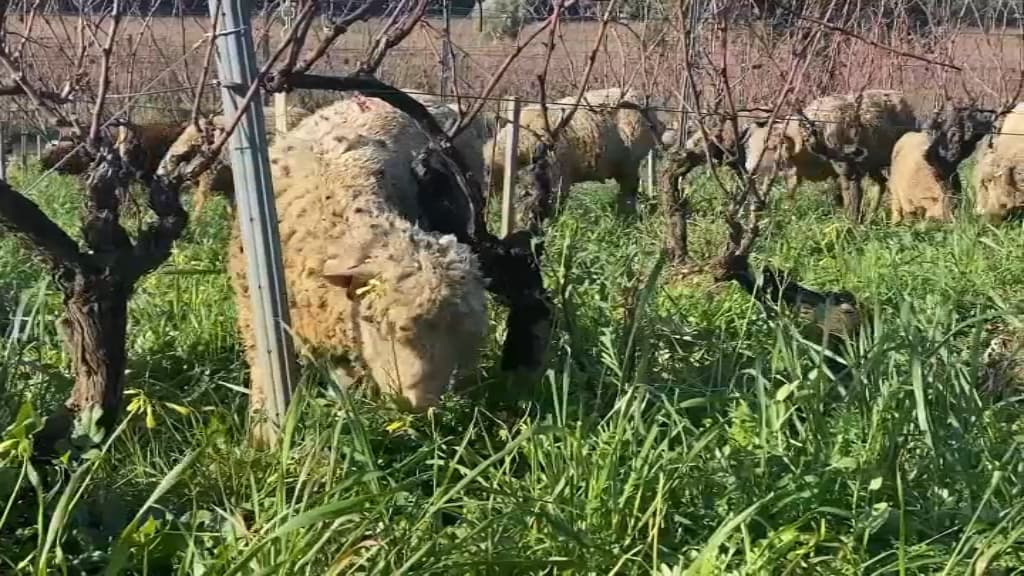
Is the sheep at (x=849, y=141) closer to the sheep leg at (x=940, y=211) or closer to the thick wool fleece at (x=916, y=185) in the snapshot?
the thick wool fleece at (x=916, y=185)

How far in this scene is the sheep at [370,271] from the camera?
3.62 meters

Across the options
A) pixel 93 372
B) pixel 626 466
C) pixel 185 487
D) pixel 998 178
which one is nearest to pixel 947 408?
pixel 626 466

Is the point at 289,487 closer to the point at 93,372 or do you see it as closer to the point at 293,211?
the point at 93,372

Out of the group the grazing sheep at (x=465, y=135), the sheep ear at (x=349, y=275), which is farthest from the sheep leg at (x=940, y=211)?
the sheep ear at (x=349, y=275)

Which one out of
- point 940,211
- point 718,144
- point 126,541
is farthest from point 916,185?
point 126,541

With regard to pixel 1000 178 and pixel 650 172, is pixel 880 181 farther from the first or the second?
pixel 650 172

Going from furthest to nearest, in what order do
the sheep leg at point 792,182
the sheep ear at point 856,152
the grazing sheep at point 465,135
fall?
the sheep leg at point 792,182 → the sheep ear at point 856,152 → the grazing sheep at point 465,135

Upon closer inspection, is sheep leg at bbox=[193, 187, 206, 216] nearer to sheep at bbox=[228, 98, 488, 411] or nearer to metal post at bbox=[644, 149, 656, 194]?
sheep at bbox=[228, 98, 488, 411]

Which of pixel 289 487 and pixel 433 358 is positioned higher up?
pixel 433 358

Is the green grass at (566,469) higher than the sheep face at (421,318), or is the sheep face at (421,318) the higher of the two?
the sheep face at (421,318)

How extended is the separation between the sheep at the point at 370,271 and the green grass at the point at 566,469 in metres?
0.20

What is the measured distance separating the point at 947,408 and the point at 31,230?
10.3ft

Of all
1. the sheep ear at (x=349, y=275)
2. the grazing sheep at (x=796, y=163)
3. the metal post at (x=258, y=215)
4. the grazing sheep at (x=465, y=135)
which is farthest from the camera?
the grazing sheep at (x=796, y=163)

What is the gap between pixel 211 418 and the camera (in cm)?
372
